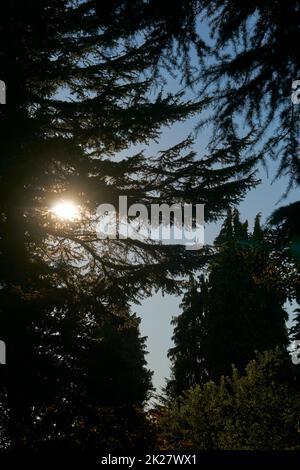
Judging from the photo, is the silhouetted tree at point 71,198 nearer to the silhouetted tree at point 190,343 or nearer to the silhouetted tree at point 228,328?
the silhouetted tree at point 228,328

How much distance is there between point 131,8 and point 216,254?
339 inches

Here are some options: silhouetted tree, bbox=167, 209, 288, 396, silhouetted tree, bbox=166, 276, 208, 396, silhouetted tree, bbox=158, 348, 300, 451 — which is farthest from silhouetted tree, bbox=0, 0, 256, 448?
silhouetted tree, bbox=166, 276, 208, 396

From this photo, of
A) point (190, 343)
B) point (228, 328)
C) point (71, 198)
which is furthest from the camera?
point (190, 343)

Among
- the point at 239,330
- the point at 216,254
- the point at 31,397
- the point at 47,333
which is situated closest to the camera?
the point at 31,397

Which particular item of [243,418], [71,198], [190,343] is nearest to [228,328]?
[190,343]

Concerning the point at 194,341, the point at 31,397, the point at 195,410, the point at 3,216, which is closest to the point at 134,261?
the point at 3,216

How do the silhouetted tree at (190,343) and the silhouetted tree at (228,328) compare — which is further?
the silhouetted tree at (190,343)

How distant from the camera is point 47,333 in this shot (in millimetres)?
7824

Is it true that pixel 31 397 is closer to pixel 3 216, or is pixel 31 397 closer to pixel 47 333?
pixel 47 333

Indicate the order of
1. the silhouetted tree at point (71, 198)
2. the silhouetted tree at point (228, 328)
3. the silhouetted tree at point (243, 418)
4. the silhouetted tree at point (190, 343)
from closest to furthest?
the silhouetted tree at point (71, 198) < the silhouetted tree at point (243, 418) < the silhouetted tree at point (228, 328) < the silhouetted tree at point (190, 343)

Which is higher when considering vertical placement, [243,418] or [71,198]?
[71,198]

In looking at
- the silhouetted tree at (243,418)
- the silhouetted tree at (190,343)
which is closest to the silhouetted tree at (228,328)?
the silhouetted tree at (190,343)

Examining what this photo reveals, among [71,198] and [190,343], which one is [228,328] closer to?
[190,343]

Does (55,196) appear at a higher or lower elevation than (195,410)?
higher
